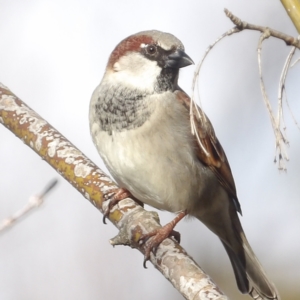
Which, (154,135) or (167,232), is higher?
(154,135)

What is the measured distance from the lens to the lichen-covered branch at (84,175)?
2250mm

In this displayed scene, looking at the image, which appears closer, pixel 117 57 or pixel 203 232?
pixel 117 57

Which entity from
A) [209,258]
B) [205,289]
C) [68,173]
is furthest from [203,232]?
[205,289]

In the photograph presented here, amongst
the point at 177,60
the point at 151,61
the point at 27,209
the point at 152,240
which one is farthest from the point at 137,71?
the point at 27,209

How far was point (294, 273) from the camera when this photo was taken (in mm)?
4461

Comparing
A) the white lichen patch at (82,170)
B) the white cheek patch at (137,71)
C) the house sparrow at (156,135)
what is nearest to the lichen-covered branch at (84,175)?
the white lichen patch at (82,170)

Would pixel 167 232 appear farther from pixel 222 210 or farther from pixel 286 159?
pixel 286 159

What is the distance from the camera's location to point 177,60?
2.86 meters

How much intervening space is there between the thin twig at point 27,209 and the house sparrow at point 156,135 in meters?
0.95

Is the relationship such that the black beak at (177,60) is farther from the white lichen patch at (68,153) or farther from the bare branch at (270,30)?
the bare branch at (270,30)

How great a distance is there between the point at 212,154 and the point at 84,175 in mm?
717

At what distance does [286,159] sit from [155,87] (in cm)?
124

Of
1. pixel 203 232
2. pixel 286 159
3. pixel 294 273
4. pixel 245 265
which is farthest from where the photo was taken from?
pixel 203 232

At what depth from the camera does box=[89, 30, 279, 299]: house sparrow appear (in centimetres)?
275
